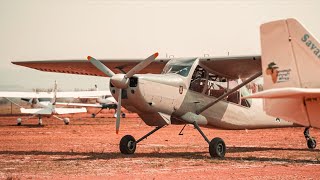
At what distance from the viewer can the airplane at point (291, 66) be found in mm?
9336

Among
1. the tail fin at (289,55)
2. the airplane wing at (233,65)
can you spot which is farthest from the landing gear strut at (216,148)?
the tail fin at (289,55)

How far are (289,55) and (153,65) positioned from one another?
433 inches

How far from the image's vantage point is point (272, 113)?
971cm

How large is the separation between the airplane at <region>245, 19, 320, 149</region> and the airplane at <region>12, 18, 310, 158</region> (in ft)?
20.6

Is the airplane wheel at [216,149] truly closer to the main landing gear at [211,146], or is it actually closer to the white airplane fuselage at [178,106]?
the main landing gear at [211,146]

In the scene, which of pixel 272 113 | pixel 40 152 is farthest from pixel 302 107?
pixel 40 152

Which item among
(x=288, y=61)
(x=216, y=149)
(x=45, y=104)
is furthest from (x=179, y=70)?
(x=45, y=104)

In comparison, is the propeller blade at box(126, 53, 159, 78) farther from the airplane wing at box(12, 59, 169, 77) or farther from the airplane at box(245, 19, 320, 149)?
the airplane at box(245, 19, 320, 149)

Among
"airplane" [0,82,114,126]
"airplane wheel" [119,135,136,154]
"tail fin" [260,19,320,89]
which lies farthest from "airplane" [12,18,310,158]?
"airplane" [0,82,114,126]

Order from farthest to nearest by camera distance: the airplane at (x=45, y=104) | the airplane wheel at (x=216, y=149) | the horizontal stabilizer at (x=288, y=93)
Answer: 1. the airplane at (x=45, y=104)
2. the airplane wheel at (x=216, y=149)
3. the horizontal stabilizer at (x=288, y=93)

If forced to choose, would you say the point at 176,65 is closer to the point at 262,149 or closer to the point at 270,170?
the point at 262,149

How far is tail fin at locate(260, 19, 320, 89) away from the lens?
9.73 m

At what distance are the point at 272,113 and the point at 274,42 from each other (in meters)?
1.21

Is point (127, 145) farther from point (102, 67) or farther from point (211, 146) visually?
point (211, 146)
